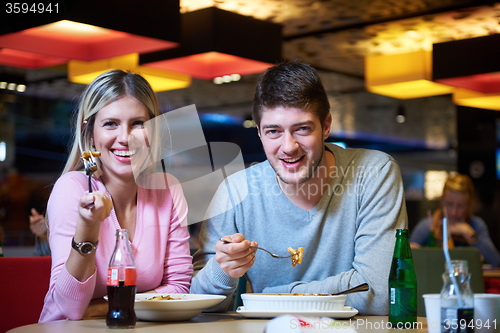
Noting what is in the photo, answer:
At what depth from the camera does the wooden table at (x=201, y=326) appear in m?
1.17

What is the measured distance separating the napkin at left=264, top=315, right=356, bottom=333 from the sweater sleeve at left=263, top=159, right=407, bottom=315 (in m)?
0.47

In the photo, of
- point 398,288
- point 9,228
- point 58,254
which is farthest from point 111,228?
point 9,228

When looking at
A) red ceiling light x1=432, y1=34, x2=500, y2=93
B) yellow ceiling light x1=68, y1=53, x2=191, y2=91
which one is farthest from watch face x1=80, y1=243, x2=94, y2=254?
red ceiling light x1=432, y1=34, x2=500, y2=93

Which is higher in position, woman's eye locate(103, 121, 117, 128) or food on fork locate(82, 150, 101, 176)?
woman's eye locate(103, 121, 117, 128)

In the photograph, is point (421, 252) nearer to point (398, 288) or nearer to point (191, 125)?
point (191, 125)

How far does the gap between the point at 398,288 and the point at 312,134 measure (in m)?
0.56

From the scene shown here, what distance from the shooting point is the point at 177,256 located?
68.9 inches

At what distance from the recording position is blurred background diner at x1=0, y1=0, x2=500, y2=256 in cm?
365

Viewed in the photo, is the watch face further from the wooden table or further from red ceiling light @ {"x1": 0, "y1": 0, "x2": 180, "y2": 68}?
red ceiling light @ {"x1": 0, "y1": 0, "x2": 180, "y2": 68}

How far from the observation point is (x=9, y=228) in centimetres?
679

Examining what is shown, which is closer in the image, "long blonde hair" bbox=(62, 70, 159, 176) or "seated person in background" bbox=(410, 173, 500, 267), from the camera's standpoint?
"long blonde hair" bbox=(62, 70, 159, 176)

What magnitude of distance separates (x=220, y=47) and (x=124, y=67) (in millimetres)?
1019

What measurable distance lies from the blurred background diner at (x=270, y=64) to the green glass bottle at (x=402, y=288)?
98 centimetres

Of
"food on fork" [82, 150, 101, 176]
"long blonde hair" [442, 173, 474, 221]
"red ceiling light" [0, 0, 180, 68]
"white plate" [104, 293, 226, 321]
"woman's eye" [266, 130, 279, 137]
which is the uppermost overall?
"red ceiling light" [0, 0, 180, 68]
